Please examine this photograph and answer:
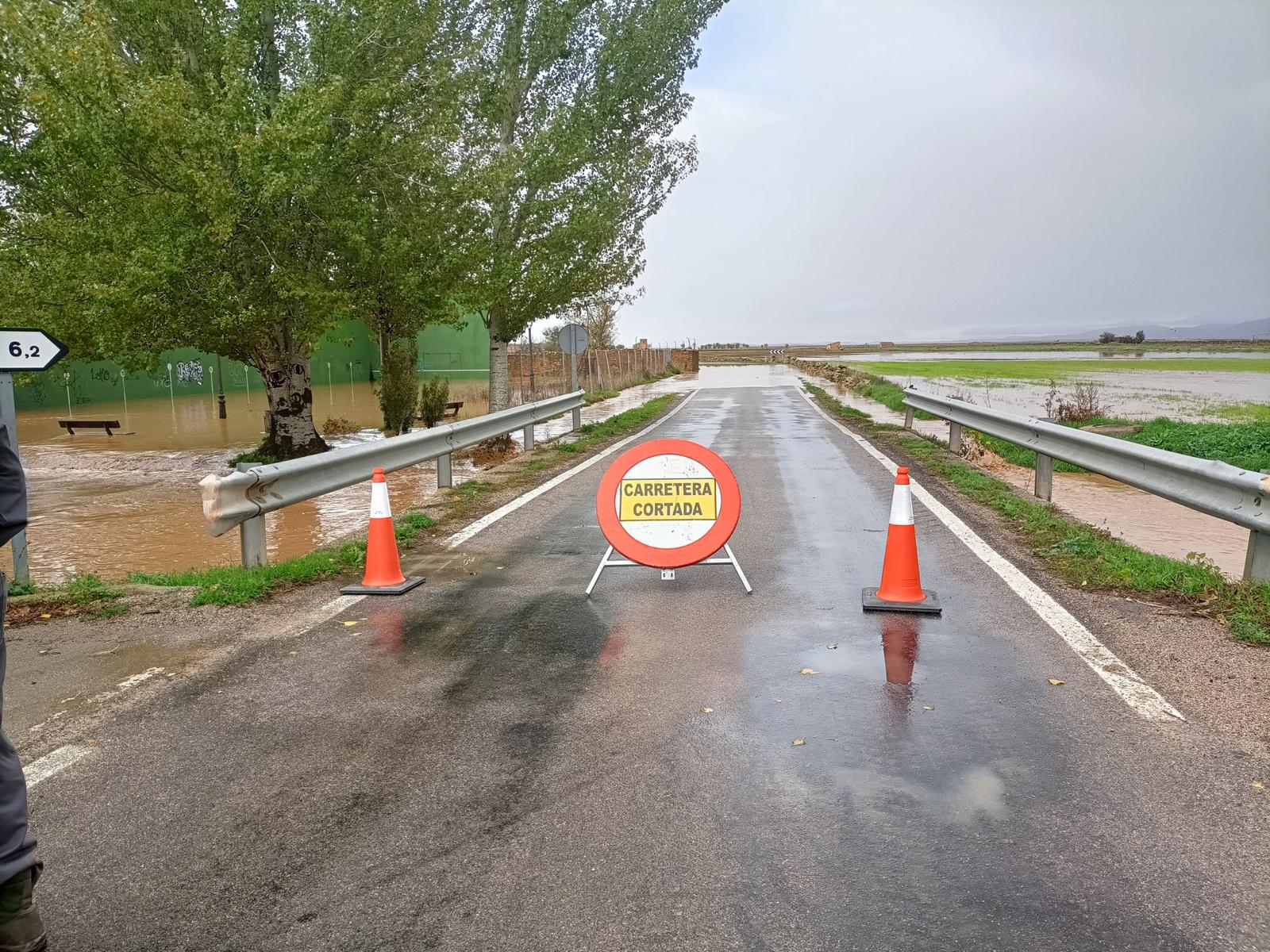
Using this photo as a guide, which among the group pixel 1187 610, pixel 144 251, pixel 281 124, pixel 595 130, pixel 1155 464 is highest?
pixel 595 130

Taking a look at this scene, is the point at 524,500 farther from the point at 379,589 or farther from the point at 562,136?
the point at 562,136

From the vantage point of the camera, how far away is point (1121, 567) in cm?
700

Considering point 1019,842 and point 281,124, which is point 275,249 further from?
point 1019,842

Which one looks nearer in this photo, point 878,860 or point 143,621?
point 878,860

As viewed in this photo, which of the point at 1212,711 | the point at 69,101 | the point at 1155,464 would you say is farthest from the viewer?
the point at 69,101

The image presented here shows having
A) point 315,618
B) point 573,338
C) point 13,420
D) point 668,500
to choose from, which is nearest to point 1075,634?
point 668,500

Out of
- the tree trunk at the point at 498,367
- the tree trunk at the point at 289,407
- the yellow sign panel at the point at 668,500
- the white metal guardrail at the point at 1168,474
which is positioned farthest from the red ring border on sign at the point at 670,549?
the tree trunk at the point at 498,367

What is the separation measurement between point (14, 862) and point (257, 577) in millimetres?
4698

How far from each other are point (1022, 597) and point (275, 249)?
→ 38.4ft

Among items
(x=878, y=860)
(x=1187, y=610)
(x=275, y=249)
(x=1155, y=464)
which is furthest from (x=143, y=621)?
(x=275, y=249)

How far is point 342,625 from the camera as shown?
607cm

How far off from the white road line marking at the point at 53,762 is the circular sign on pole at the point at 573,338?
18853mm

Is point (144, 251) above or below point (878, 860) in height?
above

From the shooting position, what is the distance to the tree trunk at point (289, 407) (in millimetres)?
16891
